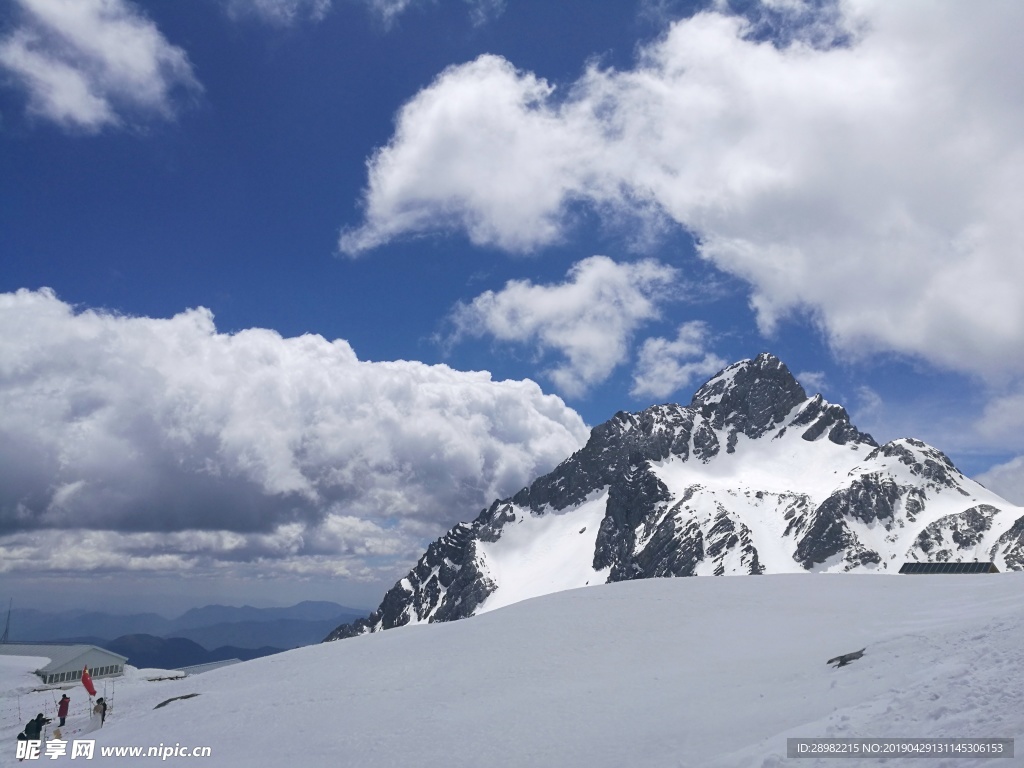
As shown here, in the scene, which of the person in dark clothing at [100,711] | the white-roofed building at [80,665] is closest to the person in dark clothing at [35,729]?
the person in dark clothing at [100,711]

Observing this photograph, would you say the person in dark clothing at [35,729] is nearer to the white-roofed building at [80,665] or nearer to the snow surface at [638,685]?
the snow surface at [638,685]

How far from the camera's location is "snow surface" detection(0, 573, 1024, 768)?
1734cm

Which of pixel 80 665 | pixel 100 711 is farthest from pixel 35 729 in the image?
pixel 80 665

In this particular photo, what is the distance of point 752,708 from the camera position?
20078mm

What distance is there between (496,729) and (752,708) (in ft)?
25.8

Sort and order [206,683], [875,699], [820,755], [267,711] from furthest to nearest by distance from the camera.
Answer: [206,683]
[267,711]
[875,699]
[820,755]

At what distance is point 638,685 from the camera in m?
25.1

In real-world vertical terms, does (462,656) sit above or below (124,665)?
above

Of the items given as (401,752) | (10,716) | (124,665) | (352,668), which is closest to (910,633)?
(401,752)

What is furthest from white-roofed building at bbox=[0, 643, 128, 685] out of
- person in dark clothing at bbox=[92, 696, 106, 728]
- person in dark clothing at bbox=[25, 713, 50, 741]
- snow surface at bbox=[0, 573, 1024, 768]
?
person in dark clothing at bbox=[25, 713, 50, 741]

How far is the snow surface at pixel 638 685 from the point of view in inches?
683

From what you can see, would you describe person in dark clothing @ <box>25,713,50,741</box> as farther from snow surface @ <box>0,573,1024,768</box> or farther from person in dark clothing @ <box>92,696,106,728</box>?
person in dark clothing @ <box>92,696,106,728</box>

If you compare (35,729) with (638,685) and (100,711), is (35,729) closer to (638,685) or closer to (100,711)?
(100,711)

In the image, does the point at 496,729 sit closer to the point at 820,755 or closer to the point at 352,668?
the point at 820,755
